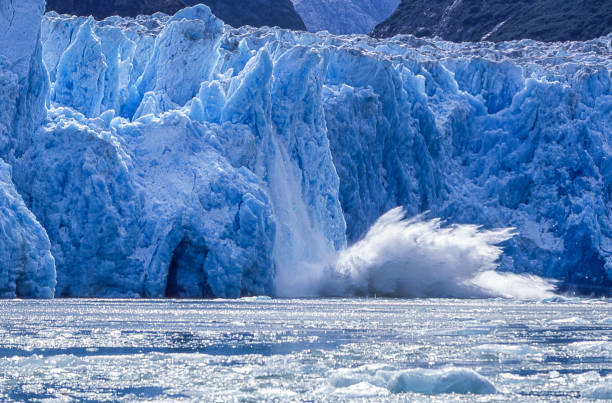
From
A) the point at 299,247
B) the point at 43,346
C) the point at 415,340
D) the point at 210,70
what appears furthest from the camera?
the point at 210,70

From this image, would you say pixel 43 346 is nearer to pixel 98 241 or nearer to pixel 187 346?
pixel 187 346

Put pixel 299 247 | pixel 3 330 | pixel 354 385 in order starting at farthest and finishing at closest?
1. pixel 299 247
2. pixel 3 330
3. pixel 354 385

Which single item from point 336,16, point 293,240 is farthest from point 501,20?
point 293,240

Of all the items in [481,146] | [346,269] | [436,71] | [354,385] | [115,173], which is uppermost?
[436,71]

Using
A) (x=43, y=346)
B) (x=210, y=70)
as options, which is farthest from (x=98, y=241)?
(x=43, y=346)

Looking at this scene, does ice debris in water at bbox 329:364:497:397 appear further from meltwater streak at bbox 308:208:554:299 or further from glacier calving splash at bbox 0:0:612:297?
meltwater streak at bbox 308:208:554:299

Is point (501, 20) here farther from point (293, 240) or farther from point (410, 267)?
point (293, 240)

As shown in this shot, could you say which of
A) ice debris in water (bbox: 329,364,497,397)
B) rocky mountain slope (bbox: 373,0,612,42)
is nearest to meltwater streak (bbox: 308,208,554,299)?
ice debris in water (bbox: 329,364,497,397)
